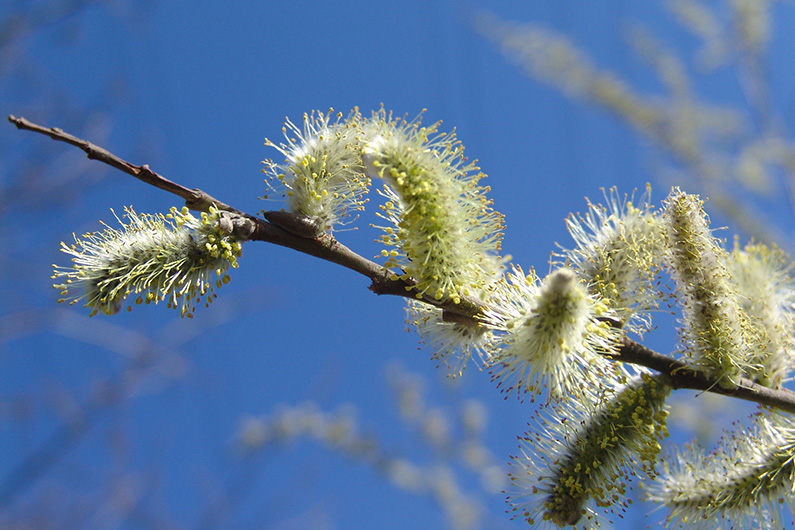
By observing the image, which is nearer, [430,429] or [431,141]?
[431,141]

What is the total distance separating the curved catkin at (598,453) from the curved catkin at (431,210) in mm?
453

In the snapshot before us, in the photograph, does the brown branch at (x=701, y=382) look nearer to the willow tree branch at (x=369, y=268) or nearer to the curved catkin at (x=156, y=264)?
the willow tree branch at (x=369, y=268)

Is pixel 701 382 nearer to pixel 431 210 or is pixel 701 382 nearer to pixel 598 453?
pixel 598 453

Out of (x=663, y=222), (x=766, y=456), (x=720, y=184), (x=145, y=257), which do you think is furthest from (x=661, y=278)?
(x=720, y=184)

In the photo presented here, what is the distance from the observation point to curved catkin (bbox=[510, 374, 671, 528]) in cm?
158

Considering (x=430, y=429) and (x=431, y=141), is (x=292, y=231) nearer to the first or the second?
(x=431, y=141)

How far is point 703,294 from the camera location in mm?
1655

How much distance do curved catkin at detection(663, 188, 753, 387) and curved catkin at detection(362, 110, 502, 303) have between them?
1.68ft

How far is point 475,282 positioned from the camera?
1536mm

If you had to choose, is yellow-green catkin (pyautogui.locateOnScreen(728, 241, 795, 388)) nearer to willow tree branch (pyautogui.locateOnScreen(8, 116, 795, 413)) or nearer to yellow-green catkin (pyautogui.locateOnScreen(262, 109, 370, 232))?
willow tree branch (pyautogui.locateOnScreen(8, 116, 795, 413))

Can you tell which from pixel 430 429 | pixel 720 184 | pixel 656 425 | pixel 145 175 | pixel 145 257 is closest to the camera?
pixel 145 175

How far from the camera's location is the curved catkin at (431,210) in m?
1.48

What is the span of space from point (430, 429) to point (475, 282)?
427 cm

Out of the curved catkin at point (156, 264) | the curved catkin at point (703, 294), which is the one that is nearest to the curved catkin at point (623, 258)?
the curved catkin at point (703, 294)
